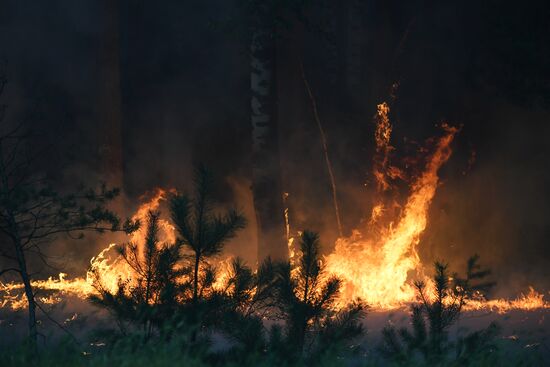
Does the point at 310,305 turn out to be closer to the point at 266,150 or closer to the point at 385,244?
the point at 266,150

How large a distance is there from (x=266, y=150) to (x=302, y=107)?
3.12 metres

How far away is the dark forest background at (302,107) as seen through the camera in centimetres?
1447

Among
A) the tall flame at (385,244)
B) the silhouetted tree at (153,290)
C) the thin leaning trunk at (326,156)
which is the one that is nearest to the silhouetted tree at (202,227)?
the silhouetted tree at (153,290)

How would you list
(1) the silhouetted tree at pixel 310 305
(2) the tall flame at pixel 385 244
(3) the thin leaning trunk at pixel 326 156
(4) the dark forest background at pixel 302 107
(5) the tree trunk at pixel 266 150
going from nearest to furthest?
(1) the silhouetted tree at pixel 310 305 → (5) the tree trunk at pixel 266 150 → (2) the tall flame at pixel 385 244 → (4) the dark forest background at pixel 302 107 → (3) the thin leaning trunk at pixel 326 156

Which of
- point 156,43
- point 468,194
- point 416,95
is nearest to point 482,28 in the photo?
point 416,95

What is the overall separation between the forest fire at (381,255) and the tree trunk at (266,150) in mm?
801

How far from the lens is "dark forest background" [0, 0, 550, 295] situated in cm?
1447

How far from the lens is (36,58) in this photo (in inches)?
590

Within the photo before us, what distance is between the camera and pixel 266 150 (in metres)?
12.0

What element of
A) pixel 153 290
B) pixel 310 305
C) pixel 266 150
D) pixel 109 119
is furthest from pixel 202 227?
pixel 109 119

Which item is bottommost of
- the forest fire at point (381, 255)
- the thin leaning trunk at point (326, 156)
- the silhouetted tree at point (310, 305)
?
the silhouetted tree at point (310, 305)

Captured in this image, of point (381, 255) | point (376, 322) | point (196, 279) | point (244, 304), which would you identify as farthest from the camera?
point (381, 255)

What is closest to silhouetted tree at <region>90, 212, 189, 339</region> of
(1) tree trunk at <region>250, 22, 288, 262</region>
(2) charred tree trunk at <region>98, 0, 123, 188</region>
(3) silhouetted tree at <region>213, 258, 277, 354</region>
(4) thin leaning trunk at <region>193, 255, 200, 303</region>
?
(4) thin leaning trunk at <region>193, 255, 200, 303</region>

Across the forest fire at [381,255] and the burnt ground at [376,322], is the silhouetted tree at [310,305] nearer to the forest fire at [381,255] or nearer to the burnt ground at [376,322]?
the burnt ground at [376,322]
